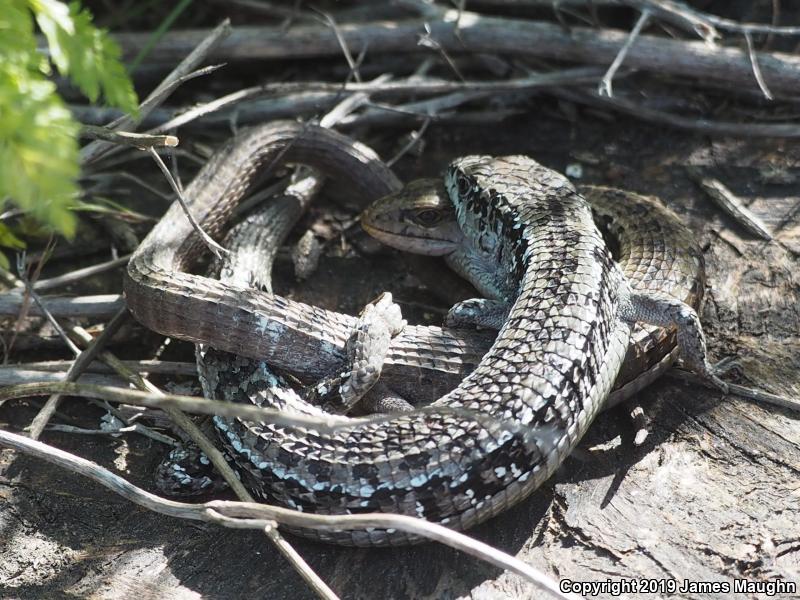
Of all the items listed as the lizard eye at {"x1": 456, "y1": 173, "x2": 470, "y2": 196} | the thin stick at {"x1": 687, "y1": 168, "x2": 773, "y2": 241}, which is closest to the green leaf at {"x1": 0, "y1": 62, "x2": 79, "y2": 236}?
the lizard eye at {"x1": 456, "y1": 173, "x2": 470, "y2": 196}

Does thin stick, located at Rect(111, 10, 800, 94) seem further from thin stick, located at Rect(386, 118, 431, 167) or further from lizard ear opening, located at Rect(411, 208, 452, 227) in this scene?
lizard ear opening, located at Rect(411, 208, 452, 227)

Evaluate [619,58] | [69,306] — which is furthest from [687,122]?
[69,306]

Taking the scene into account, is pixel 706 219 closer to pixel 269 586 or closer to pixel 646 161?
pixel 646 161

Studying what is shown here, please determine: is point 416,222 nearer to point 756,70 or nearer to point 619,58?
point 619,58

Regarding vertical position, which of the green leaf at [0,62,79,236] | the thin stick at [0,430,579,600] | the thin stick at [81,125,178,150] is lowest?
the thin stick at [0,430,579,600]

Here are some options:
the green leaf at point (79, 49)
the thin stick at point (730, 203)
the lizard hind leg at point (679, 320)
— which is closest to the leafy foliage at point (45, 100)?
the green leaf at point (79, 49)

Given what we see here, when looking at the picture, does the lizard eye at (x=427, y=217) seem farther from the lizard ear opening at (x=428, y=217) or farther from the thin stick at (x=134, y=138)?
the thin stick at (x=134, y=138)
